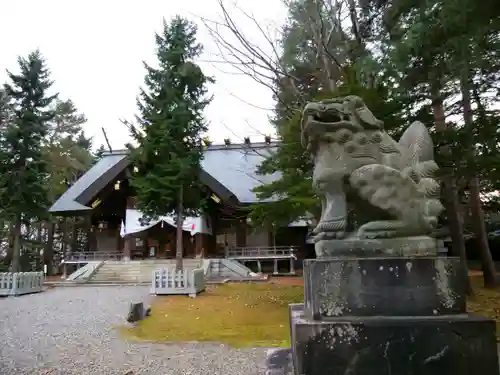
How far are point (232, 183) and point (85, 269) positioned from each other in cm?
794

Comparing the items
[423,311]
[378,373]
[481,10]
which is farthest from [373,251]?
[481,10]

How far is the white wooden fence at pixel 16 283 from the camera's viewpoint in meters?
11.7

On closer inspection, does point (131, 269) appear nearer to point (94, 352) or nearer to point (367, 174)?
point (94, 352)

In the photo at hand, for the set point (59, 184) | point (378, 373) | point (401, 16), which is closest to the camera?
point (378, 373)

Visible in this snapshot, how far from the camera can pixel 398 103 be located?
7.12m

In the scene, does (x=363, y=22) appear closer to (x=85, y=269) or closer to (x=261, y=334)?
(x=261, y=334)

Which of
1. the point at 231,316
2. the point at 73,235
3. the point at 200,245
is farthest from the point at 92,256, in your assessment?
the point at 231,316

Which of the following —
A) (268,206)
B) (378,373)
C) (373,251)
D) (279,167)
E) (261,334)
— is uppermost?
(279,167)

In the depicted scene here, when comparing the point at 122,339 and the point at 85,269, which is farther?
the point at 85,269

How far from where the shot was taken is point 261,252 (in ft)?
61.4

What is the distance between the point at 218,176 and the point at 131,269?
635cm

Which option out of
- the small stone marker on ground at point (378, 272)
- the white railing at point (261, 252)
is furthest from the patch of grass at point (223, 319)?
the white railing at point (261, 252)

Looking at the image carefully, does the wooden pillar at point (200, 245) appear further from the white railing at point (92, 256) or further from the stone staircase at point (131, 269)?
the white railing at point (92, 256)

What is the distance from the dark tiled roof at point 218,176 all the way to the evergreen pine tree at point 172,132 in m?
2.48
